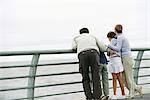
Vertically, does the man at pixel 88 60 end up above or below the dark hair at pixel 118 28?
below

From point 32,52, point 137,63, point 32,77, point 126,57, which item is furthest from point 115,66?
point 32,52

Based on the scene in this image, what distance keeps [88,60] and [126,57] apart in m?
1.10

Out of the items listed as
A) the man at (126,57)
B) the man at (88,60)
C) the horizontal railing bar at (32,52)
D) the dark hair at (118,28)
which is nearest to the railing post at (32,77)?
the horizontal railing bar at (32,52)

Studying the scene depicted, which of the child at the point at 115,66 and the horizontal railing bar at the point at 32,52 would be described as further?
the child at the point at 115,66

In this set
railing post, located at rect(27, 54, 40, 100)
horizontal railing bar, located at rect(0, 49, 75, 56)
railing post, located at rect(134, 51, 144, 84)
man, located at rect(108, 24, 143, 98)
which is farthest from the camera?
railing post, located at rect(134, 51, 144, 84)

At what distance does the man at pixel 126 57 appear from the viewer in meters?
8.54

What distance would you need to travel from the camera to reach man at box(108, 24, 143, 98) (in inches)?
336

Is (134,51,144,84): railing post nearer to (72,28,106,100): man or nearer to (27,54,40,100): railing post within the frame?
(72,28,106,100): man

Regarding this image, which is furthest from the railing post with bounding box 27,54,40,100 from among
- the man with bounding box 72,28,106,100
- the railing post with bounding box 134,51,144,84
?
the railing post with bounding box 134,51,144,84

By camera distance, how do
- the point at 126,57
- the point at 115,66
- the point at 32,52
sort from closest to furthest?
the point at 32,52 → the point at 115,66 → the point at 126,57

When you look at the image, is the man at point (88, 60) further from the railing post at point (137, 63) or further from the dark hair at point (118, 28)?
the railing post at point (137, 63)

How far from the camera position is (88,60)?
8039 mm

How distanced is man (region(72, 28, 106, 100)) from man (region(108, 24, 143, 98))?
59 cm

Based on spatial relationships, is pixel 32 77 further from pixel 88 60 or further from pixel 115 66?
pixel 115 66
